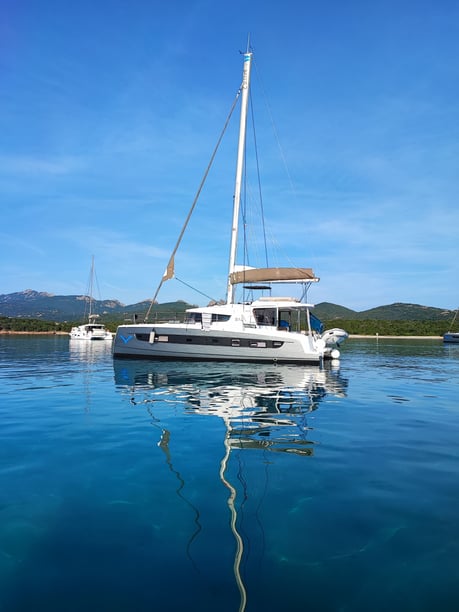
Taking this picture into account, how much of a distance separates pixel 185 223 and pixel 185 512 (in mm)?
20937

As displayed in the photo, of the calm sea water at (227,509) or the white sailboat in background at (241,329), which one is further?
the white sailboat in background at (241,329)

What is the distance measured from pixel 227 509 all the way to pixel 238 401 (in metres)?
7.62

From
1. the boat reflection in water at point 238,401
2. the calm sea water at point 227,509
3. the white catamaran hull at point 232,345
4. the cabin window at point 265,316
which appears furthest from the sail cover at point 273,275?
the calm sea water at point 227,509

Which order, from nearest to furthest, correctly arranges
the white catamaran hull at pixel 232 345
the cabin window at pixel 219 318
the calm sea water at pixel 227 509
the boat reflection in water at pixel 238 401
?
the calm sea water at pixel 227 509
the boat reflection in water at pixel 238 401
the white catamaran hull at pixel 232 345
the cabin window at pixel 219 318

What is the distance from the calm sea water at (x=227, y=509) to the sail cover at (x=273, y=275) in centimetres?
1421

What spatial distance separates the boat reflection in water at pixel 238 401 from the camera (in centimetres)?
538

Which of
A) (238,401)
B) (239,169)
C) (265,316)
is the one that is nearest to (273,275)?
(265,316)

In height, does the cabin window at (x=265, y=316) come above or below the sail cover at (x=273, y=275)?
below

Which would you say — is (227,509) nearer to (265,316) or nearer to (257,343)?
(257,343)

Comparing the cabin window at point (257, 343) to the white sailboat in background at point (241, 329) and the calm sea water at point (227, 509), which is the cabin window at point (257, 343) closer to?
the white sailboat in background at point (241, 329)

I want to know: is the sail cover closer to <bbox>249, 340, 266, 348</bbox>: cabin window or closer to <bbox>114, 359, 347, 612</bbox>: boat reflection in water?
<bbox>249, 340, 266, 348</bbox>: cabin window

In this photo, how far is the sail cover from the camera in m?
24.8

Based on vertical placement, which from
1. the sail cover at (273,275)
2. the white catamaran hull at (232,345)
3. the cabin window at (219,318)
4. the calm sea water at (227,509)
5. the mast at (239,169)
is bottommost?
the calm sea water at (227,509)

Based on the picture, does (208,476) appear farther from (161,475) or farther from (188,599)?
(188,599)
